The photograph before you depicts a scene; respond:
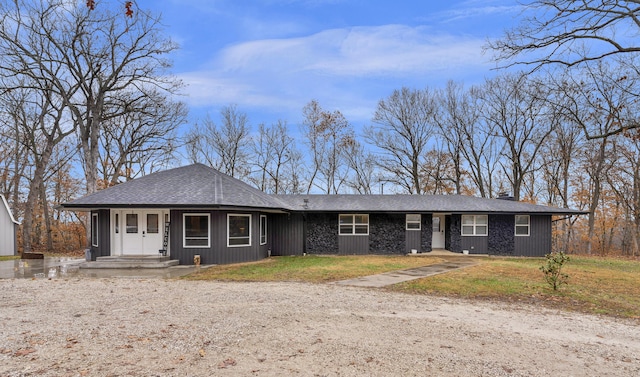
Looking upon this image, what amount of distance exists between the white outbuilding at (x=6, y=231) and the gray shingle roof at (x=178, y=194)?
6555mm

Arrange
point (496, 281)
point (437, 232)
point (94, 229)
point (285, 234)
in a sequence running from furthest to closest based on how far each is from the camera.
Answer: point (437, 232) → point (285, 234) → point (94, 229) → point (496, 281)

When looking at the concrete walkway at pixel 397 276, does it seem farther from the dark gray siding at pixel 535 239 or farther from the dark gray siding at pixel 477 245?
the dark gray siding at pixel 535 239

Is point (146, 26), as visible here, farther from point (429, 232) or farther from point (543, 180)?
point (543, 180)

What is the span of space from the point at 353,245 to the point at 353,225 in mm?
1021

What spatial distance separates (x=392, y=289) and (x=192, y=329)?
5.30 m

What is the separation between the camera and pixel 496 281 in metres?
10.5

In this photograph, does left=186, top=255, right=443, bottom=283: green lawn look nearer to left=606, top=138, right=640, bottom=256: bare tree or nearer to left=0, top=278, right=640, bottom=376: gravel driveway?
left=0, top=278, right=640, bottom=376: gravel driveway

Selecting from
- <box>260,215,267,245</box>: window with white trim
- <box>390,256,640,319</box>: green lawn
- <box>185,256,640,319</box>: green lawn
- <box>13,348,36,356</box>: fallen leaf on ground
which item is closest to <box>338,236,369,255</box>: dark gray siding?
<box>260,215,267,245</box>: window with white trim

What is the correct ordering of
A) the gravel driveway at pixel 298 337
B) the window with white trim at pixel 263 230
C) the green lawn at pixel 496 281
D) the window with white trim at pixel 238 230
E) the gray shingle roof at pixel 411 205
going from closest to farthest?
the gravel driveway at pixel 298 337, the green lawn at pixel 496 281, the window with white trim at pixel 238 230, the window with white trim at pixel 263 230, the gray shingle roof at pixel 411 205

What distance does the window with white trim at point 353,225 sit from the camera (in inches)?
747

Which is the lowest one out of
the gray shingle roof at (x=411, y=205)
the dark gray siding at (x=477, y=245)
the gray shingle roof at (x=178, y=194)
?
the dark gray siding at (x=477, y=245)

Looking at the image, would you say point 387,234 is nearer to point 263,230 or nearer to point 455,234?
point 455,234

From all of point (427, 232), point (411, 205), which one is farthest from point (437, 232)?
point (411, 205)

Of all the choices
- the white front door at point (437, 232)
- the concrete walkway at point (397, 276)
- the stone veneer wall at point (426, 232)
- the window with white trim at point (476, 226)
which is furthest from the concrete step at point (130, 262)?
the window with white trim at point (476, 226)
